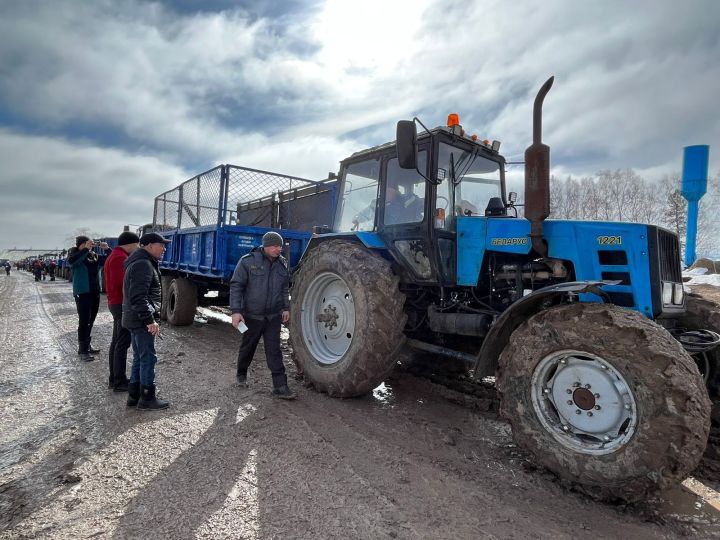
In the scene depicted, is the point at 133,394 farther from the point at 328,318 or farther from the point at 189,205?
the point at 189,205

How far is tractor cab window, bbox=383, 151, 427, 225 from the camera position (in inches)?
158

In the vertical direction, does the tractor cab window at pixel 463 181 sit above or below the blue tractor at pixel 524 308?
above

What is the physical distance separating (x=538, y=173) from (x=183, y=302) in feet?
23.3

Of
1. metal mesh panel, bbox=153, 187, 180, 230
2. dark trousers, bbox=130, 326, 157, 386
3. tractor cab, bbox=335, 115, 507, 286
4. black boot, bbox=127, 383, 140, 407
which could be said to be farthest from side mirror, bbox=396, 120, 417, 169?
metal mesh panel, bbox=153, 187, 180, 230

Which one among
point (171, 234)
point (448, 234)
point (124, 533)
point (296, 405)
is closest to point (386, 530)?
point (124, 533)

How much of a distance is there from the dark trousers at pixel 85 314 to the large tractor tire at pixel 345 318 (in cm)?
319

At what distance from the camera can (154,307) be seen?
13.0 feet

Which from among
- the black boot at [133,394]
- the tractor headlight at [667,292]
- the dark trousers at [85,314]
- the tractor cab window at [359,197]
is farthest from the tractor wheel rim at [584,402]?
the dark trousers at [85,314]

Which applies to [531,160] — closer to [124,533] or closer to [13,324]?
[124,533]

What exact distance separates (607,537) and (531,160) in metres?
2.10

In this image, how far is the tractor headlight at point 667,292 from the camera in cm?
297

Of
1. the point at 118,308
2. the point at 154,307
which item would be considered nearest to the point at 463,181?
the point at 154,307

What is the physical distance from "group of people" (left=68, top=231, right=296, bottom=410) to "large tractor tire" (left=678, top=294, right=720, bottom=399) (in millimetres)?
3374

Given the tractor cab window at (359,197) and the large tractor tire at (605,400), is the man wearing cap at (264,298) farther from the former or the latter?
the large tractor tire at (605,400)
